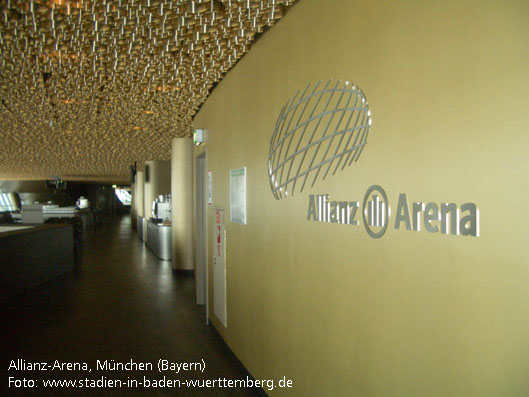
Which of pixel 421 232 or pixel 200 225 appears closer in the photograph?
pixel 421 232

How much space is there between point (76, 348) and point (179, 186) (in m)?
5.67

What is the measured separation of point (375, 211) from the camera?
2076 millimetres

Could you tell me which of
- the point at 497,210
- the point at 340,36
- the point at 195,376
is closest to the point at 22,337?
the point at 195,376

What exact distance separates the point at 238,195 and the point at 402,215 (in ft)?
8.74

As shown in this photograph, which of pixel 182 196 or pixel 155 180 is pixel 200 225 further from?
pixel 155 180

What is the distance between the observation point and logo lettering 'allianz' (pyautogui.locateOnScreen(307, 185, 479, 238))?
1.56 m

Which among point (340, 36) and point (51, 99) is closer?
point (340, 36)

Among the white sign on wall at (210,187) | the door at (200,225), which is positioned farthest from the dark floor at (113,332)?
the white sign on wall at (210,187)

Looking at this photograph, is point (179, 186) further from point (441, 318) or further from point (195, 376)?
point (441, 318)

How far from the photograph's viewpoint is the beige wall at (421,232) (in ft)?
4.61

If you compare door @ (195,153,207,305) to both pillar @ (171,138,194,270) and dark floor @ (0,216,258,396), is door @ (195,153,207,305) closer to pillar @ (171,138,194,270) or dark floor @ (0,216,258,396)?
dark floor @ (0,216,258,396)

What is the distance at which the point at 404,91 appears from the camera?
1.88m

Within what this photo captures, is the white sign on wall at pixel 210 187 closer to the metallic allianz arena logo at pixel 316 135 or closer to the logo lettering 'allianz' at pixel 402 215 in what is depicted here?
the metallic allianz arena logo at pixel 316 135

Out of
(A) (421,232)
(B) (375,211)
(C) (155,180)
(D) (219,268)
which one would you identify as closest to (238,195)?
(D) (219,268)
